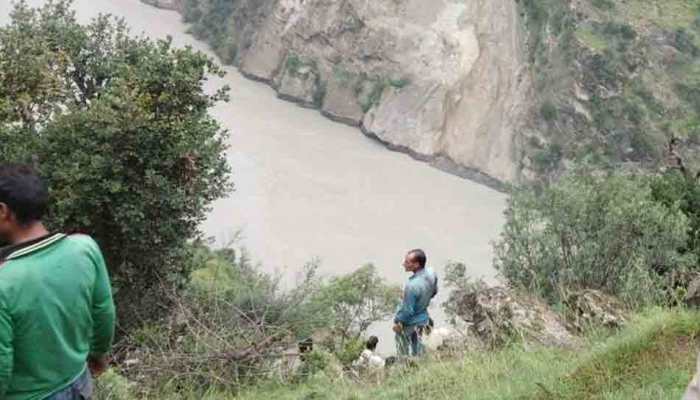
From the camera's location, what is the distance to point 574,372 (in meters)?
4.92

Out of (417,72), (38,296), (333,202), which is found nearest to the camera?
(38,296)

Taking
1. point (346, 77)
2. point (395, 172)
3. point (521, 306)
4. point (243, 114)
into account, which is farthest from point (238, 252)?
point (521, 306)

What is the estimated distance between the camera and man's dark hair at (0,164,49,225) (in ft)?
9.82

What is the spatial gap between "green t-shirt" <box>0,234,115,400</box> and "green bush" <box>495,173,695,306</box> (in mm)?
6279

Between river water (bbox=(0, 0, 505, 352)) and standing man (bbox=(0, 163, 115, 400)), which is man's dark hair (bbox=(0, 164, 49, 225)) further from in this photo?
river water (bbox=(0, 0, 505, 352))

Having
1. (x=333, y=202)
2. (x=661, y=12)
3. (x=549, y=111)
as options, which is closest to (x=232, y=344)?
(x=333, y=202)

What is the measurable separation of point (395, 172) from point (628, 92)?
9.49 meters

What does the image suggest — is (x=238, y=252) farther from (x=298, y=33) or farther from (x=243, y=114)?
(x=298, y=33)

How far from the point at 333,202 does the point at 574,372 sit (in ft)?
88.8

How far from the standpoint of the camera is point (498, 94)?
131 ft

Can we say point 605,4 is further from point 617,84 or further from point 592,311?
point 592,311

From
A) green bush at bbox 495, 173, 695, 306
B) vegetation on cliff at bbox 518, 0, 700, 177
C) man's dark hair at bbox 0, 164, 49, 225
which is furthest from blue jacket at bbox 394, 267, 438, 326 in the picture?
vegetation on cliff at bbox 518, 0, 700, 177

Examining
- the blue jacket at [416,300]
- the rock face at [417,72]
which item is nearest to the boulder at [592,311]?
the blue jacket at [416,300]

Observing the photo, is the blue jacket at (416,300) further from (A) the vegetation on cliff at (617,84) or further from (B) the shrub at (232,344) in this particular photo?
(A) the vegetation on cliff at (617,84)
